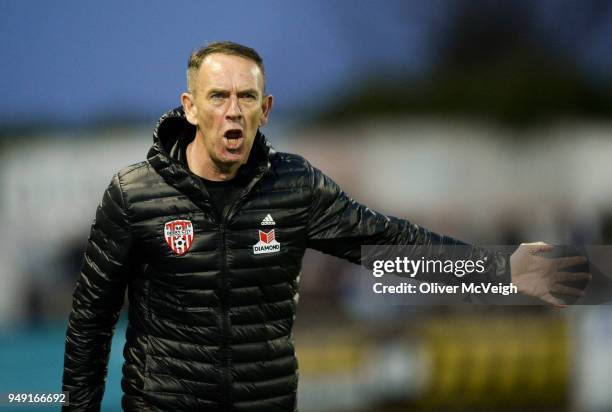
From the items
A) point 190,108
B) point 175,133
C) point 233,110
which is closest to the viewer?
point 233,110

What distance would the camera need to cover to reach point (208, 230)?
3.22 m

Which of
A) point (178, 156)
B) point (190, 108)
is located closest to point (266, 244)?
point (178, 156)

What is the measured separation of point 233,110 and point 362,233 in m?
0.71

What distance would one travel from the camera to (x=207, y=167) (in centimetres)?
328


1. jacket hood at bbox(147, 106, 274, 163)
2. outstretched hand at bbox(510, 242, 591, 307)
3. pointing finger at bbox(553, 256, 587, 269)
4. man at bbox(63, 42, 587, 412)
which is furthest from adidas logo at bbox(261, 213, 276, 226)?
pointing finger at bbox(553, 256, 587, 269)

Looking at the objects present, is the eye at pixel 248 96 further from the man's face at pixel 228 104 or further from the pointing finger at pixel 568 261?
the pointing finger at pixel 568 261

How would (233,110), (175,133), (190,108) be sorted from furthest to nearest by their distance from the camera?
(175,133), (190,108), (233,110)

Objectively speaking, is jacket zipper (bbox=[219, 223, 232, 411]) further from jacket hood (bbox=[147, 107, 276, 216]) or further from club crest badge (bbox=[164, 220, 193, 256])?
jacket hood (bbox=[147, 107, 276, 216])

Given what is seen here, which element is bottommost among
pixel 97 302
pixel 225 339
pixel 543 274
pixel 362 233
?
pixel 225 339

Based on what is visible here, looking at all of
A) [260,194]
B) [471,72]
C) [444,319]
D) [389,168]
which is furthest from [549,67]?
[260,194]

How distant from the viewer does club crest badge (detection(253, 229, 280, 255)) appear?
326 centimetres

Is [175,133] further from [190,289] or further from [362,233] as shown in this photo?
[362,233]

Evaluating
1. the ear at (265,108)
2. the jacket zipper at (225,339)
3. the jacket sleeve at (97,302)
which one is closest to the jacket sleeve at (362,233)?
the ear at (265,108)

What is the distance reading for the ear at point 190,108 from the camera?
3236 millimetres
